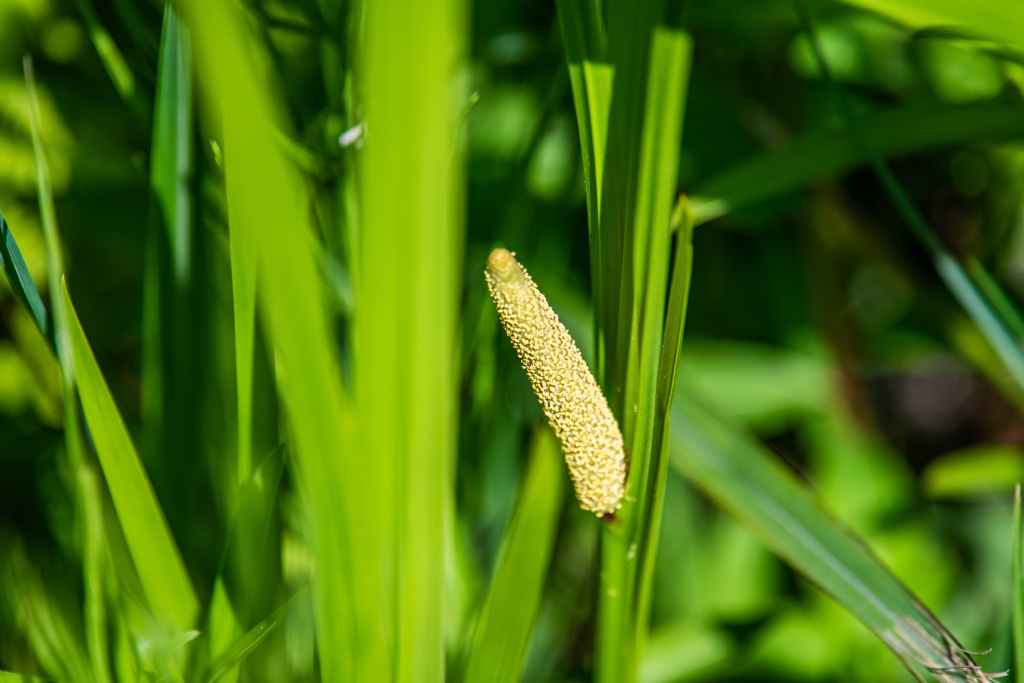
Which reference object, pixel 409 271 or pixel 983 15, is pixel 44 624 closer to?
pixel 409 271

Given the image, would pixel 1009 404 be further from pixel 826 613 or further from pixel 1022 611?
pixel 1022 611

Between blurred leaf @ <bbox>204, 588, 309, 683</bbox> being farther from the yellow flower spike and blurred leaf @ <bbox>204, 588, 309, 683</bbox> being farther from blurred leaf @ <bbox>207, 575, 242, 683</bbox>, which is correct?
the yellow flower spike

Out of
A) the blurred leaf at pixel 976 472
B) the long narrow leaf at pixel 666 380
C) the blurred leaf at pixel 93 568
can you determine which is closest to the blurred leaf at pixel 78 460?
the blurred leaf at pixel 93 568

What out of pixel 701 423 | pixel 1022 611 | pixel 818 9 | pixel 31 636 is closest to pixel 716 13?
pixel 818 9

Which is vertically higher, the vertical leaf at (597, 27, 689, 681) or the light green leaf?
the vertical leaf at (597, 27, 689, 681)

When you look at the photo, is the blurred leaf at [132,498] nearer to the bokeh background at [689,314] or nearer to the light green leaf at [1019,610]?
the bokeh background at [689,314]

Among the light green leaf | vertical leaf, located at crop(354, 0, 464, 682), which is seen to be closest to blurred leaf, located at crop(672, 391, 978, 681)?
the light green leaf

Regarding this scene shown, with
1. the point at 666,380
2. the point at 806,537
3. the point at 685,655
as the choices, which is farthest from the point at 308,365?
the point at 685,655
